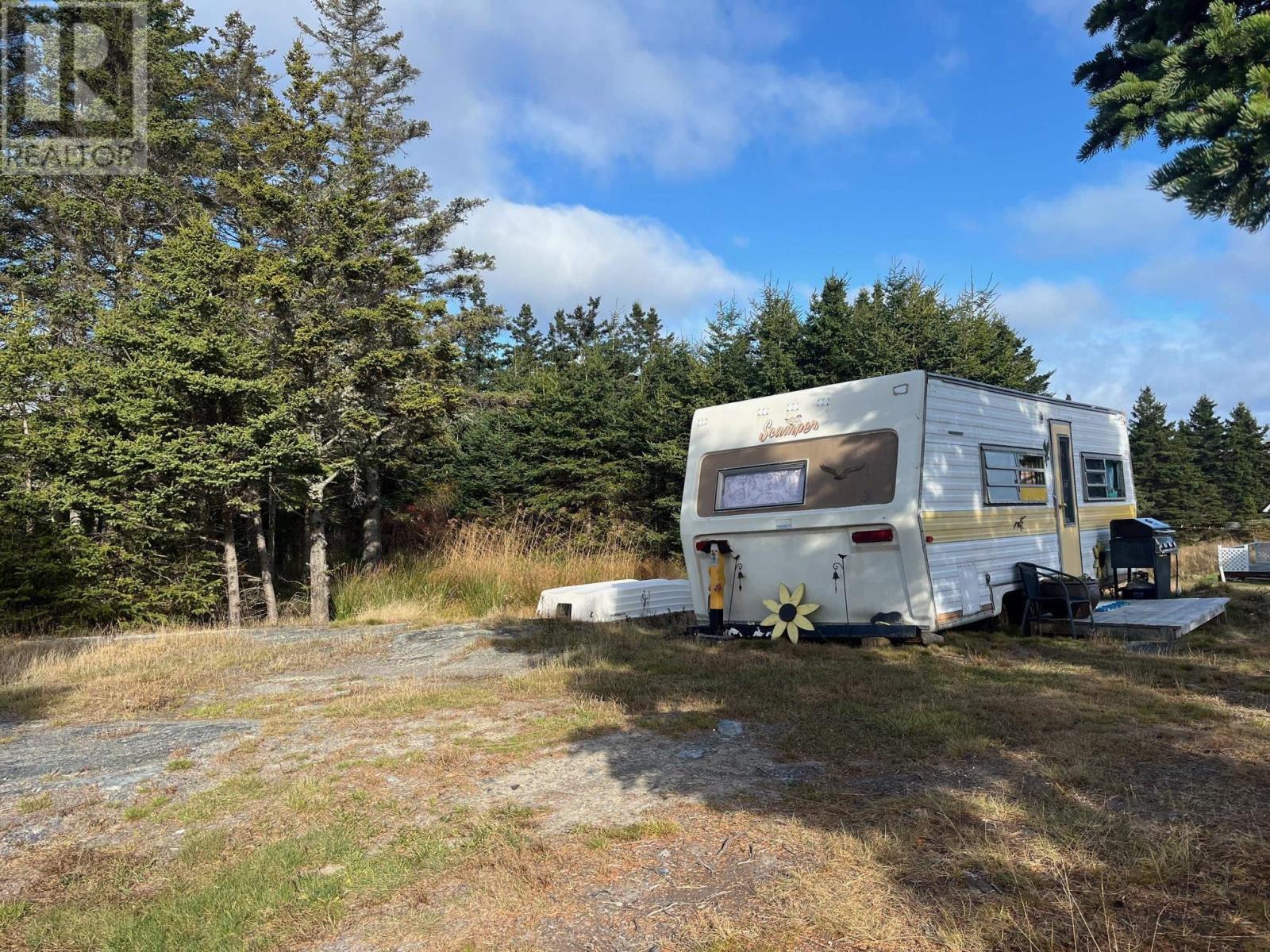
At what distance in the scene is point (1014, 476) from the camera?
9.74 meters

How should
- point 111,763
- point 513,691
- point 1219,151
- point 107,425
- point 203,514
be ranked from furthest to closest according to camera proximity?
point 203,514, point 107,425, point 513,691, point 111,763, point 1219,151

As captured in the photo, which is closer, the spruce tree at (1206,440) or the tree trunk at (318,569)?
the tree trunk at (318,569)

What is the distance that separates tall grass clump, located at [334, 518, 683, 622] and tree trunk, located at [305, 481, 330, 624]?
441mm

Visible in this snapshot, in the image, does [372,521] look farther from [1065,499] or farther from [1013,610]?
[1065,499]

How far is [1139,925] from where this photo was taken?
108 inches

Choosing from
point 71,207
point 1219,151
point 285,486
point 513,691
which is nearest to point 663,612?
point 513,691

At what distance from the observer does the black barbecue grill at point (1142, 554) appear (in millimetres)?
11273

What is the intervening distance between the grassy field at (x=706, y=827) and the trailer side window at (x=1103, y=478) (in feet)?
14.9

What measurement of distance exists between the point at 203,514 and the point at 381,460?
3973mm

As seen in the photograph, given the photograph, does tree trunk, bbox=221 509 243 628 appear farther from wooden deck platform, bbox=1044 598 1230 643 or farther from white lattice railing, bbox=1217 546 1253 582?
white lattice railing, bbox=1217 546 1253 582

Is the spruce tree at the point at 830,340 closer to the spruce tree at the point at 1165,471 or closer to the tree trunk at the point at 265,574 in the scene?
the tree trunk at the point at 265,574

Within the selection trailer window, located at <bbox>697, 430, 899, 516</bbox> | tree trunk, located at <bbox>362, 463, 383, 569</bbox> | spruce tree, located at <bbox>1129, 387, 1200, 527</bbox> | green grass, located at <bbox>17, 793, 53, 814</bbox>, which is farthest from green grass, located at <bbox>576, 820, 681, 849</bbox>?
spruce tree, located at <bbox>1129, 387, 1200, 527</bbox>

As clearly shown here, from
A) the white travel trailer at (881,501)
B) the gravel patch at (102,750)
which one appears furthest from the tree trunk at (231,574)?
the white travel trailer at (881,501)

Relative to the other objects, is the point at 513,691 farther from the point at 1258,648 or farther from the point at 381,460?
the point at 381,460
